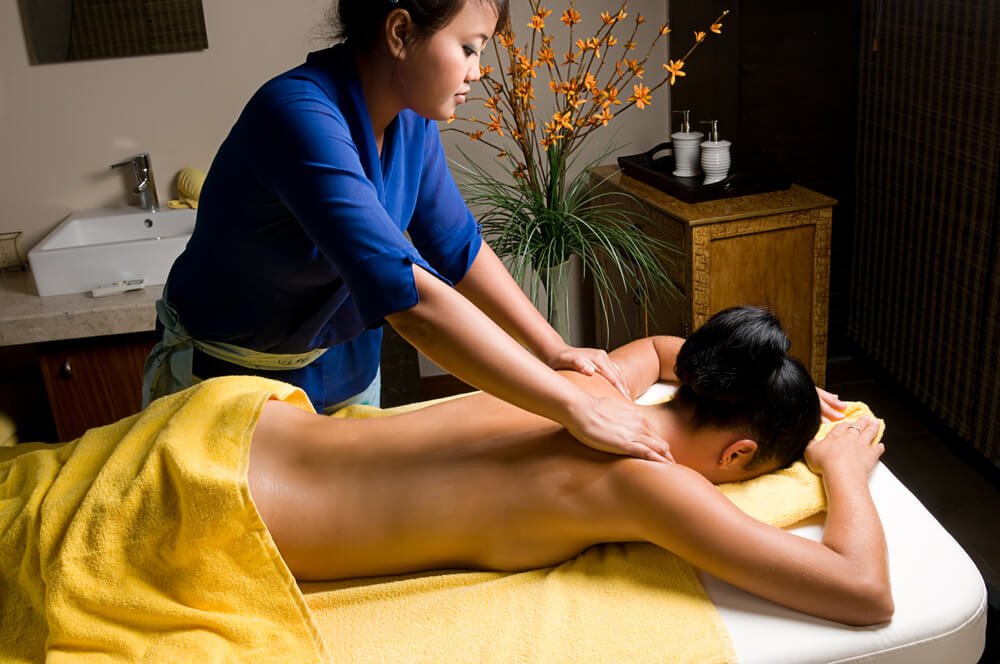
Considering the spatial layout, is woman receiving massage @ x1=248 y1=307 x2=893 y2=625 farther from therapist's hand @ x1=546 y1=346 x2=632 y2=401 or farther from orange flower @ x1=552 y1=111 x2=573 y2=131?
orange flower @ x1=552 y1=111 x2=573 y2=131

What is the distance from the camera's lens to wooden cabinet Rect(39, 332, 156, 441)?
248 cm

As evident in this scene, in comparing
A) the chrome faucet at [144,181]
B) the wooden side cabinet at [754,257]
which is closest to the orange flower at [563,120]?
the wooden side cabinet at [754,257]

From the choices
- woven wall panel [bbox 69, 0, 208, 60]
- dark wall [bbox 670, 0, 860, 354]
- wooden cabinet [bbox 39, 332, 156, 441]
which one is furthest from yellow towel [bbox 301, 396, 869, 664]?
woven wall panel [bbox 69, 0, 208, 60]

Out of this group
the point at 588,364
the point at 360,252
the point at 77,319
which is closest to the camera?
the point at 360,252

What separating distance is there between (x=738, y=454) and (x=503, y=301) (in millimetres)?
506

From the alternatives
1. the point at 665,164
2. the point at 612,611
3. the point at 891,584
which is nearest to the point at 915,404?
the point at 665,164

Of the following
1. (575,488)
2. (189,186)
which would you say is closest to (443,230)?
(575,488)

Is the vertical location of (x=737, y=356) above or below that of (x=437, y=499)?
above

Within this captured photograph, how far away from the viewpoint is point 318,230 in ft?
3.92

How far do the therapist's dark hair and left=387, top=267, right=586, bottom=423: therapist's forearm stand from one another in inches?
12.9

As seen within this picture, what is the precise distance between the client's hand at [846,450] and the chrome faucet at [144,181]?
2104 mm

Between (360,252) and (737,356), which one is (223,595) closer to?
(360,252)

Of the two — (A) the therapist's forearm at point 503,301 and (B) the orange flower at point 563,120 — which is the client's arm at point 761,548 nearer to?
(A) the therapist's forearm at point 503,301

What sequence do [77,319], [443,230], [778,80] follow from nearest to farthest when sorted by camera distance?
[443,230], [77,319], [778,80]
